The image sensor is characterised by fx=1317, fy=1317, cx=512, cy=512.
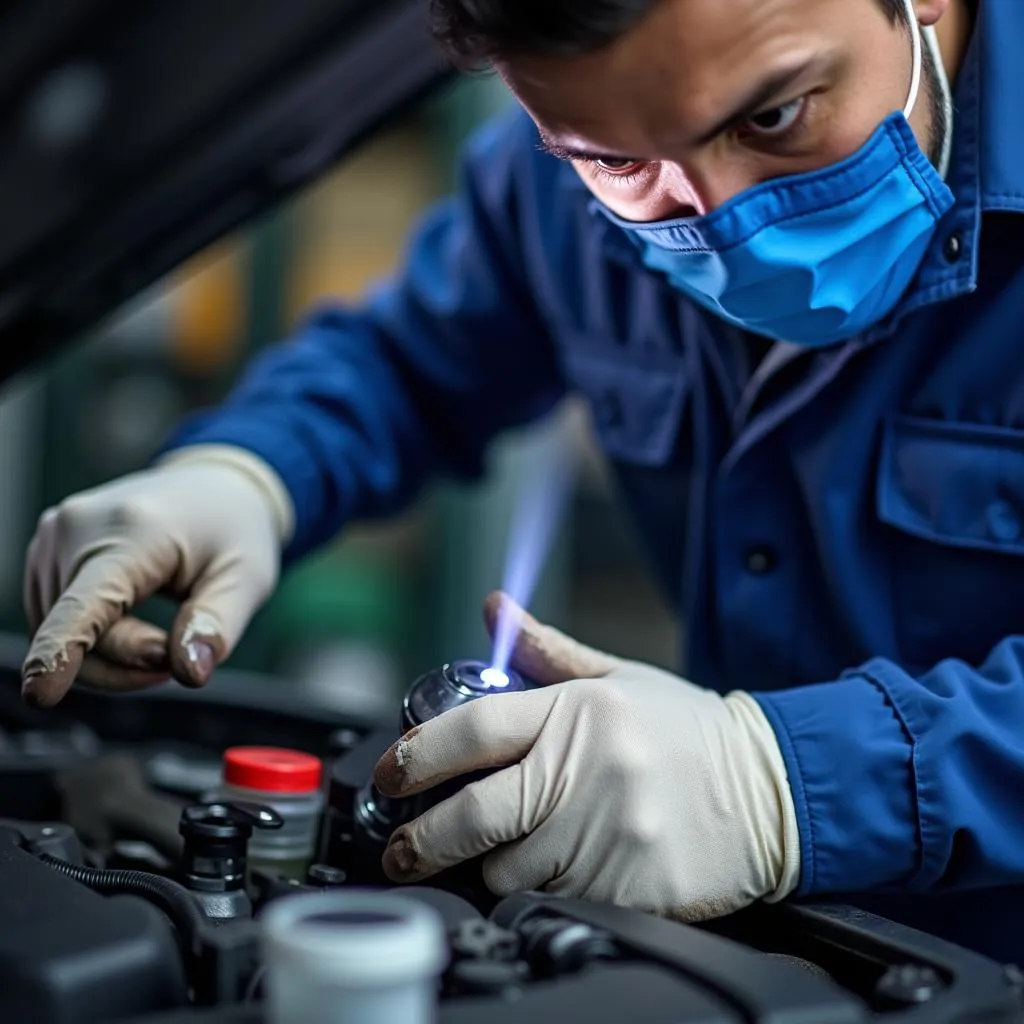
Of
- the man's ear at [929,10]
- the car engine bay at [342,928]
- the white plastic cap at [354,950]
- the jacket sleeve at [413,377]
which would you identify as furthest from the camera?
the jacket sleeve at [413,377]

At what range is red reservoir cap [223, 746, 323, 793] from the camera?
1.10 metres

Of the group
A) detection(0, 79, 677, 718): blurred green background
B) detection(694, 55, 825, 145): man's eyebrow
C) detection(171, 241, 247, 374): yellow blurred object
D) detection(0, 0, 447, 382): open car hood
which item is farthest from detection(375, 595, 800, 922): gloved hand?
detection(171, 241, 247, 374): yellow blurred object

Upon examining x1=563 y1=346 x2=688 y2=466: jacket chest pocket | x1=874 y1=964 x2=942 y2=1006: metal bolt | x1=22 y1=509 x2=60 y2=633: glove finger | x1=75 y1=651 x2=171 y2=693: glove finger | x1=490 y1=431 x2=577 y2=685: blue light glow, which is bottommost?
x1=490 y1=431 x2=577 y2=685: blue light glow

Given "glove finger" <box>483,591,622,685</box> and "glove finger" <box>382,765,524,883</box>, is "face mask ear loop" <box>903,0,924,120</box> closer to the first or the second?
"glove finger" <box>483,591,622,685</box>

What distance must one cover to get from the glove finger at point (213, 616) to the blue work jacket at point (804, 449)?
0.23 meters

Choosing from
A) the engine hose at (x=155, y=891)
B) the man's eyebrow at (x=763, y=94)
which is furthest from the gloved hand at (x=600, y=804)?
the man's eyebrow at (x=763, y=94)

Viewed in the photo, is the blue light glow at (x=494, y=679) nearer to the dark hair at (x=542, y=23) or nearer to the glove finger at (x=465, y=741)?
the glove finger at (x=465, y=741)

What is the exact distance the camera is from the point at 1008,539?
1.14m

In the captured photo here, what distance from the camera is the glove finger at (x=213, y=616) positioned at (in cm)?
114

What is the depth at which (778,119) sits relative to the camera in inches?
36.6

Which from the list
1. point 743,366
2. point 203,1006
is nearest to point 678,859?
point 203,1006

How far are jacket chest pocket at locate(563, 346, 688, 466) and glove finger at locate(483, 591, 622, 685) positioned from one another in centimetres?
45

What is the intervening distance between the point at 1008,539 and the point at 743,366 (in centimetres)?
31

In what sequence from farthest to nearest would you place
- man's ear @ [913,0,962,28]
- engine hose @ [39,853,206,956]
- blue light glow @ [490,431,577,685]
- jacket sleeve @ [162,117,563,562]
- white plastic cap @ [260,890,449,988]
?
blue light glow @ [490,431,577,685], jacket sleeve @ [162,117,563,562], man's ear @ [913,0,962,28], engine hose @ [39,853,206,956], white plastic cap @ [260,890,449,988]
